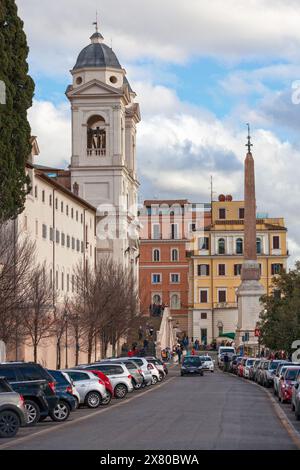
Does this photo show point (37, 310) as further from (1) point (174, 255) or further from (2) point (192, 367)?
(1) point (174, 255)

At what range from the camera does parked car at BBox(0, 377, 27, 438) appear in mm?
26672

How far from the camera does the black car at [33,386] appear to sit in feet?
100

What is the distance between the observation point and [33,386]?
30656mm

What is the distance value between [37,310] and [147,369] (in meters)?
6.88

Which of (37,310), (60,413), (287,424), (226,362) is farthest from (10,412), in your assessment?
(226,362)

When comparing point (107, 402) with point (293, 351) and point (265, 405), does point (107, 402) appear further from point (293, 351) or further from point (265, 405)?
point (293, 351)

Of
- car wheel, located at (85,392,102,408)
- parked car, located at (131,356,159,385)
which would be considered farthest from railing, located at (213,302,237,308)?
car wheel, located at (85,392,102,408)

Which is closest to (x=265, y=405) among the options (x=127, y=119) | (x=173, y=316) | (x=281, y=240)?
(x=127, y=119)

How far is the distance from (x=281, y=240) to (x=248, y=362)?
78.2m

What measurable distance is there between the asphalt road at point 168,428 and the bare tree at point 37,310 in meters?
12.2

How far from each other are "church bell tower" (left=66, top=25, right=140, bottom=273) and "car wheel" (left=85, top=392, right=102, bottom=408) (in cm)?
7176

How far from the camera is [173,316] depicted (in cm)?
16262

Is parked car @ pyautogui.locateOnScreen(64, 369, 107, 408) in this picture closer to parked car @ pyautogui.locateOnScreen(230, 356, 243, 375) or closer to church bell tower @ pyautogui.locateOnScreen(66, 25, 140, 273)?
parked car @ pyautogui.locateOnScreen(230, 356, 243, 375)

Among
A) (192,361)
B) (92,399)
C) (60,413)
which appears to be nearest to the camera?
(60,413)
